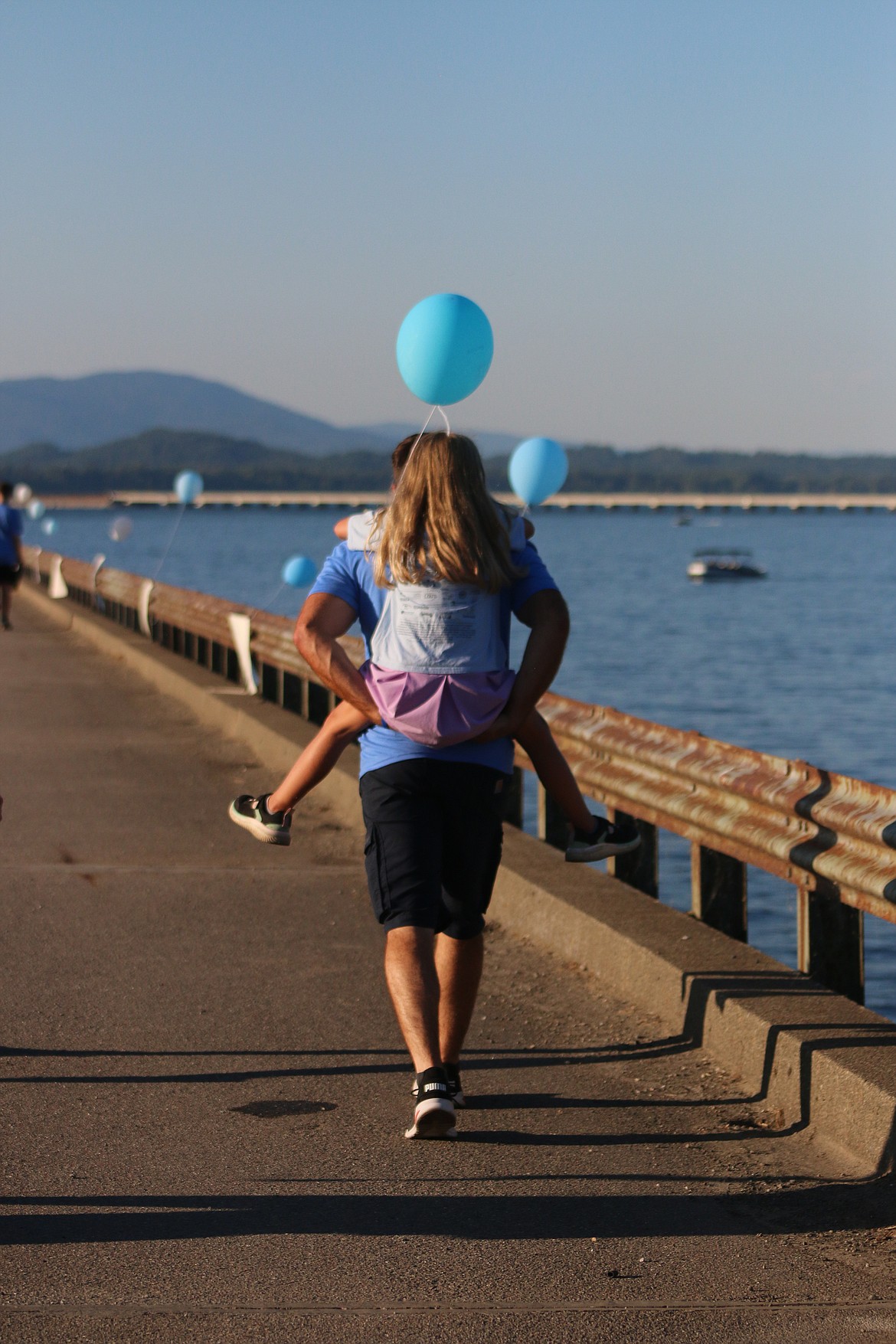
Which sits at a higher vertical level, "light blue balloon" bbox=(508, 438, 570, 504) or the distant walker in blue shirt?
"light blue balloon" bbox=(508, 438, 570, 504)

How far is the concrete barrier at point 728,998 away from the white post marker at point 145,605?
1611cm

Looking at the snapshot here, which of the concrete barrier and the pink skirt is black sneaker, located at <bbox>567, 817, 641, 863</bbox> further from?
the pink skirt

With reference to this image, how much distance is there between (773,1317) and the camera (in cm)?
360

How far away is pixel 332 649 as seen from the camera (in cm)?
488

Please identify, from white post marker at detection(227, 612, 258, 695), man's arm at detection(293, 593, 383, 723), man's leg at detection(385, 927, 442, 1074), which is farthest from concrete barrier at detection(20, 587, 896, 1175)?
white post marker at detection(227, 612, 258, 695)

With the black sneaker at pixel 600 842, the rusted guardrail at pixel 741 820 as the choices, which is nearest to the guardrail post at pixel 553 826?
the rusted guardrail at pixel 741 820

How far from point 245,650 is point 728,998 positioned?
34.4 feet

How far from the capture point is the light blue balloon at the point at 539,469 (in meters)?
13.7

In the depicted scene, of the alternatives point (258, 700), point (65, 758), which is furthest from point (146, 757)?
point (258, 700)

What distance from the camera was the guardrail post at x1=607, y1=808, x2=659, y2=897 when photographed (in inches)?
294

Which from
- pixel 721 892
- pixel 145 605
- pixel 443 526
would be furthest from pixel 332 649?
pixel 145 605

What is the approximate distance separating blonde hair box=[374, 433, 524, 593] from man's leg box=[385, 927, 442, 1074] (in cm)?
95

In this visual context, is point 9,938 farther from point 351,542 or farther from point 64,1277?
point 64,1277

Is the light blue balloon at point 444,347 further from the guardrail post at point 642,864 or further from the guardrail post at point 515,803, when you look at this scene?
the guardrail post at point 515,803
